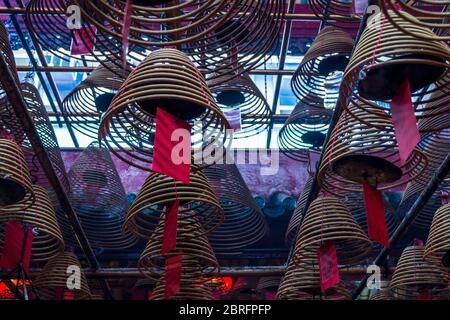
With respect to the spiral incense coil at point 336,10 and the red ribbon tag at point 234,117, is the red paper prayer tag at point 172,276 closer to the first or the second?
the red ribbon tag at point 234,117

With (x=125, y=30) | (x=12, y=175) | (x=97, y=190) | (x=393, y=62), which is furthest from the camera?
(x=97, y=190)

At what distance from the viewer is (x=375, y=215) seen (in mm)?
3217

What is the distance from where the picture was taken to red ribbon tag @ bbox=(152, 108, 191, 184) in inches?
103

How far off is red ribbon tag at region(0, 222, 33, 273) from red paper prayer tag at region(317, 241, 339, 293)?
1914mm

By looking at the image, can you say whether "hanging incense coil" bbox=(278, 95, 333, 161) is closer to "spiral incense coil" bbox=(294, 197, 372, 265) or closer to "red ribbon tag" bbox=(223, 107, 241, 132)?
"red ribbon tag" bbox=(223, 107, 241, 132)

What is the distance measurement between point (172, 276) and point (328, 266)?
99 cm

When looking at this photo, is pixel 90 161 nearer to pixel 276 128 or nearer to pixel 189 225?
pixel 189 225

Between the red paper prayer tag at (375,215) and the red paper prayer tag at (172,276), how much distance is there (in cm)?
126

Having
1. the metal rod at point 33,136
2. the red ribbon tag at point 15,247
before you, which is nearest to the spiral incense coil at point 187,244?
the red ribbon tag at point 15,247

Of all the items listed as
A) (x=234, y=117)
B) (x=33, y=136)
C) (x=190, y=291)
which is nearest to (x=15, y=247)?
(x=33, y=136)

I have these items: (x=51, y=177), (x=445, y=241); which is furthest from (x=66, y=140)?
(x=445, y=241)

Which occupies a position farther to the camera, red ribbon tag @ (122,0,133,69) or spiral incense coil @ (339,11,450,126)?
spiral incense coil @ (339,11,450,126)

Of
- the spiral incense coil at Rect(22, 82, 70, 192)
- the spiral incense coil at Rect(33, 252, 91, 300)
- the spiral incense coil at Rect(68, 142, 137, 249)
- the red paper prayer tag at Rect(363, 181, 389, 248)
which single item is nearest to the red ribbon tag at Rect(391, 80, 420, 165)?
the red paper prayer tag at Rect(363, 181, 389, 248)

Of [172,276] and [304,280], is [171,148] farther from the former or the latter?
[304,280]
